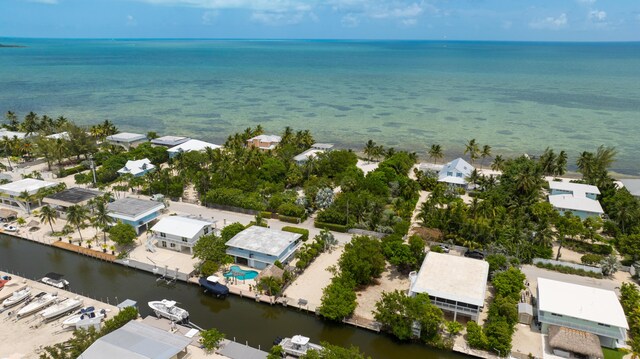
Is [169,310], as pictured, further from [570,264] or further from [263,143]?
[263,143]

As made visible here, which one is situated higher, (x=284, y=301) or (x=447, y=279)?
(x=447, y=279)

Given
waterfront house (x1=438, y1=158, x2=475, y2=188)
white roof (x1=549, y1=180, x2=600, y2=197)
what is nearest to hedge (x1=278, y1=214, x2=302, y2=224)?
waterfront house (x1=438, y1=158, x2=475, y2=188)

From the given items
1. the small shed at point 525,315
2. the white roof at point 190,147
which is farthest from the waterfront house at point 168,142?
the small shed at point 525,315

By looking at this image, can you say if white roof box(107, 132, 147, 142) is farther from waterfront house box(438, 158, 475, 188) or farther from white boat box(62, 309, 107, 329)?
waterfront house box(438, 158, 475, 188)

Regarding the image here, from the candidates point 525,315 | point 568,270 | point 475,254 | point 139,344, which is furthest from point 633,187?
point 139,344

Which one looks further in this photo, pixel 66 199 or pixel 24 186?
pixel 24 186

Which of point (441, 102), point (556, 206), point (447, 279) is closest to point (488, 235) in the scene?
point (447, 279)

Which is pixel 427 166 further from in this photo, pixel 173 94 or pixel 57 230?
pixel 173 94
